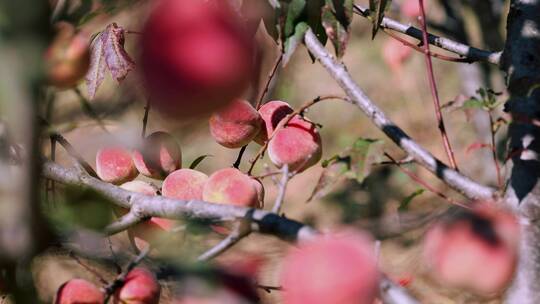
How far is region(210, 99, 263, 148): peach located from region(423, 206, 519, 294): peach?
326mm

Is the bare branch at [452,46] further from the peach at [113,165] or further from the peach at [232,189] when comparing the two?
the peach at [113,165]

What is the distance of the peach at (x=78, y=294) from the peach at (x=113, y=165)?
1.09ft

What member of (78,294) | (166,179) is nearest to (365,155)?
(166,179)

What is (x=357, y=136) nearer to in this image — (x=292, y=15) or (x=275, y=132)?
(x=275, y=132)

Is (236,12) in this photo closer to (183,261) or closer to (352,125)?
(183,261)

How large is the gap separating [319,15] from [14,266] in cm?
47

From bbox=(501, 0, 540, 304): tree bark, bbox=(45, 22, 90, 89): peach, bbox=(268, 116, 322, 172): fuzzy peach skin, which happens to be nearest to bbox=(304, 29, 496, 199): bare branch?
bbox=(501, 0, 540, 304): tree bark

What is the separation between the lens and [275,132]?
3.48ft

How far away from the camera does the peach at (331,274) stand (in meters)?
0.65

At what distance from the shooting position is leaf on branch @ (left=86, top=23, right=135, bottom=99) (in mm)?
1048

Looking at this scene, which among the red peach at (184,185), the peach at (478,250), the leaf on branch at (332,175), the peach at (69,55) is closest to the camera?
the peach at (69,55)

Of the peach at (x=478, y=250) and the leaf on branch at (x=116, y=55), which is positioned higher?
the leaf on branch at (x=116, y=55)

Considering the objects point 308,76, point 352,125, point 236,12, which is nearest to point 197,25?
point 236,12

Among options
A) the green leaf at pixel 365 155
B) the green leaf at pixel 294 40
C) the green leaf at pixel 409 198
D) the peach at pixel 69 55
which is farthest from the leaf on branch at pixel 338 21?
the green leaf at pixel 409 198
